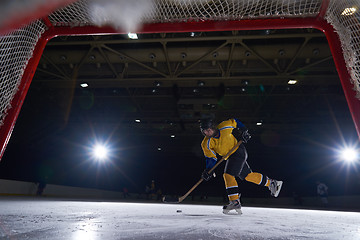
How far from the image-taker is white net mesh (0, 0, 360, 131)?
1992 millimetres

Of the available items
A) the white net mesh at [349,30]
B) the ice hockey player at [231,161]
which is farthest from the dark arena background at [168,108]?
the ice hockey player at [231,161]

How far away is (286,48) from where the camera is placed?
6.49 meters

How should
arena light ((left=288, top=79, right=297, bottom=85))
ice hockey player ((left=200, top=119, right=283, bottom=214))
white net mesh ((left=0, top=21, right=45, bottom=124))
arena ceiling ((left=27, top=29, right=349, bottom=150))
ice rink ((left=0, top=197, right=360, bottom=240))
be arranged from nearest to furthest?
ice rink ((left=0, top=197, right=360, bottom=240))
white net mesh ((left=0, top=21, right=45, bottom=124))
ice hockey player ((left=200, top=119, right=283, bottom=214))
arena ceiling ((left=27, top=29, right=349, bottom=150))
arena light ((left=288, top=79, right=297, bottom=85))

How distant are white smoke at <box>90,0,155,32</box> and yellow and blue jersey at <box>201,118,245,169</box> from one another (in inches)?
66.3

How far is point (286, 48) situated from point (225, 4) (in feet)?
16.2

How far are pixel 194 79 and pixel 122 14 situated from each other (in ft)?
20.1

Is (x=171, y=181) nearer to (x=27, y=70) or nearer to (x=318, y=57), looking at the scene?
(x=318, y=57)

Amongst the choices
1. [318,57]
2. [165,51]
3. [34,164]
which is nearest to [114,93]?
[165,51]

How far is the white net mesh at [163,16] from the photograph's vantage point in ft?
6.54

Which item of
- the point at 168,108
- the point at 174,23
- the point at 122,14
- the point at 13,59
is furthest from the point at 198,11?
the point at 168,108

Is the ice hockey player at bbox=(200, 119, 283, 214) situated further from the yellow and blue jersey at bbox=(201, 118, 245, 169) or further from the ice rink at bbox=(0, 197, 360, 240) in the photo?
the ice rink at bbox=(0, 197, 360, 240)

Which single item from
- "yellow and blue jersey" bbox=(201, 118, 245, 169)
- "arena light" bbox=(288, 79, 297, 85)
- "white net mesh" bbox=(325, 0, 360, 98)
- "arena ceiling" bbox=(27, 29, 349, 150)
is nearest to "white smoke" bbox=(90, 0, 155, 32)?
"white net mesh" bbox=(325, 0, 360, 98)

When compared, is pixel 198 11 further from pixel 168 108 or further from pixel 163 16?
pixel 168 108

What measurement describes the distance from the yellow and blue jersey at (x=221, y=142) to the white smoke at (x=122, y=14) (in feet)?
5.53
